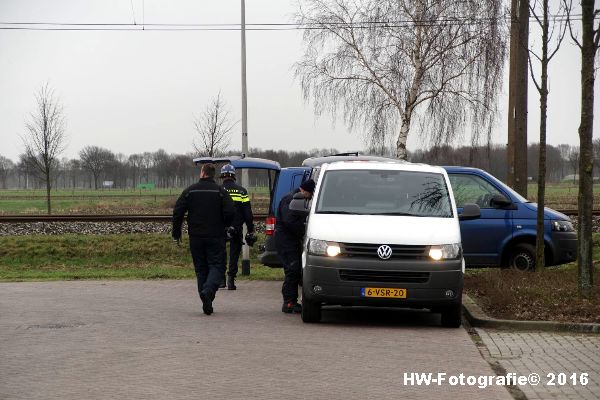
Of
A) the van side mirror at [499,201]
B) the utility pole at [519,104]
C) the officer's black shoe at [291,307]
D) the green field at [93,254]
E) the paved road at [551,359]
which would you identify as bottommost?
the green field at [93,254]

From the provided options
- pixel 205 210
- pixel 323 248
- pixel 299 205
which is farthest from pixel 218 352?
pixel 205 210

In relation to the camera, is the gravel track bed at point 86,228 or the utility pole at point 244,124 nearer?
the utility pole at point 244,124

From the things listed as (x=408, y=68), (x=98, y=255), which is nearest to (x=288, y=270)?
(x=98, y=255)

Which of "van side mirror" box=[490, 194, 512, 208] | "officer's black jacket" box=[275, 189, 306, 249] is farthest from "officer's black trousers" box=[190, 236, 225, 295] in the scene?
"van side mirror" box=[490, 194, 512, 208]

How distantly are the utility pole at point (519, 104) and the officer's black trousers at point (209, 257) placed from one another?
814cm

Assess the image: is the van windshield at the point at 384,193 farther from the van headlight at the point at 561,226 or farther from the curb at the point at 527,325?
the van headlight at the point at 561,226

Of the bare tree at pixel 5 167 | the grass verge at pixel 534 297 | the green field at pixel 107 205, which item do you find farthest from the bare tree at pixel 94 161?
the grass verge at pixel 534 297

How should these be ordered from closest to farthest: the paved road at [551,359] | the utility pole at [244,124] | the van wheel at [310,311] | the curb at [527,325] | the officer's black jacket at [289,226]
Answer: the paved road at [551,359], the curb at [527,325], the van wheel at [310,311], the officer's black jacket at [289,226], the utility pole at [244,124]

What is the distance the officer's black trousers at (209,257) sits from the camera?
12922 millimetres

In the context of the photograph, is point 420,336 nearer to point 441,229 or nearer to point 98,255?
point 441,229

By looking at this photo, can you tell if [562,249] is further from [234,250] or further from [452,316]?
[452,316]

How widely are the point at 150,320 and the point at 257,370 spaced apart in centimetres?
388

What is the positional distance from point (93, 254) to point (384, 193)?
1402 cm

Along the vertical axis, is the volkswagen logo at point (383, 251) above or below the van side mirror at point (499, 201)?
below
